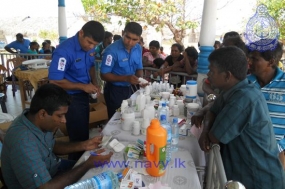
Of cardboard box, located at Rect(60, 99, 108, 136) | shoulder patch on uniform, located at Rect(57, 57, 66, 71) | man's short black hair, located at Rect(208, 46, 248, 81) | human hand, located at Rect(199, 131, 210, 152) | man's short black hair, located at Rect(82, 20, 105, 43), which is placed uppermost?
man's short black hair, located at Rect(82, 20, 105, 43)

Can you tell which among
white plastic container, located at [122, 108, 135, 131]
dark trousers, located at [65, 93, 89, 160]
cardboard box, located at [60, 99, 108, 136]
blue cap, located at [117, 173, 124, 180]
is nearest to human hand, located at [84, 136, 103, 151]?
white plastic container, located at [122, 108, 135, 131]

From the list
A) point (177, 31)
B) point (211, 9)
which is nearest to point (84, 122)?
point (211, 9)

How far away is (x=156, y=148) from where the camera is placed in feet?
4.14

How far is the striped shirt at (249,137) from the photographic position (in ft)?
4.14

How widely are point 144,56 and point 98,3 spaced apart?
520cm

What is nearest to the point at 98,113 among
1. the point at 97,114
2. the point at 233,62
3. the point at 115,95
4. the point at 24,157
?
the point at 97,114

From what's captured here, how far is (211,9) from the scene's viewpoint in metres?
3.51

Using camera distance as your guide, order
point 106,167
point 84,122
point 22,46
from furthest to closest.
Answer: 1. point 22,46
2. point 84,122
3. point 106,167

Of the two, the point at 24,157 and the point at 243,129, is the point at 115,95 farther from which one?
the point at 243,129

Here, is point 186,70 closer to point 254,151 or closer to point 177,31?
point 254,151

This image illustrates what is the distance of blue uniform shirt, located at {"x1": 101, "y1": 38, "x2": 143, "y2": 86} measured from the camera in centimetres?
290

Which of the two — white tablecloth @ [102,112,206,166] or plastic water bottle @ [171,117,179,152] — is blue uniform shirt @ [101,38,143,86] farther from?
plastic water bottle @ [171,117,179,152]

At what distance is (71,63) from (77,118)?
597 mm

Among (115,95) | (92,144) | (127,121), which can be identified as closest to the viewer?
(92,144)
